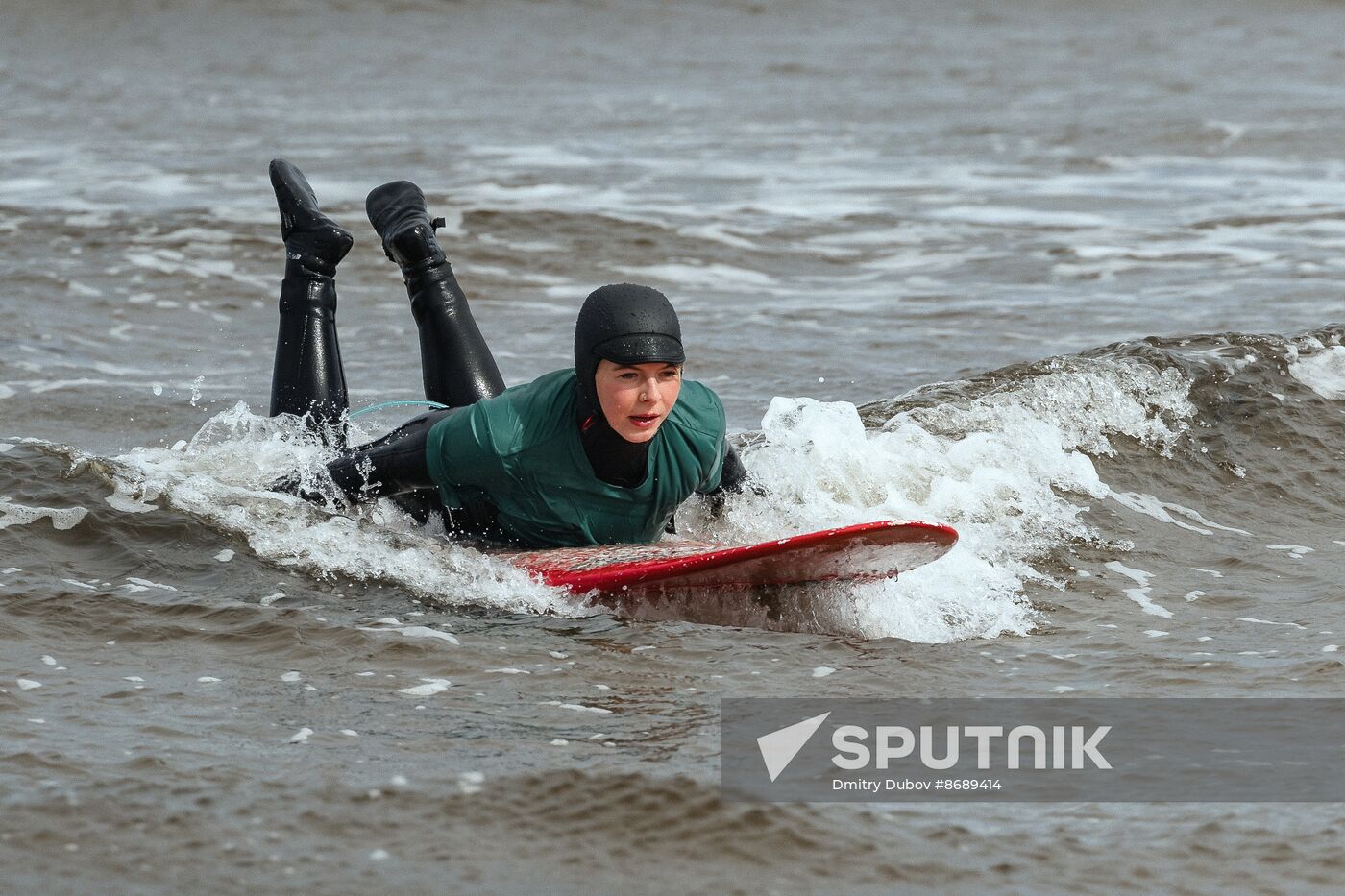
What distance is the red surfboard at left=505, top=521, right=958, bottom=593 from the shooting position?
17.4ft

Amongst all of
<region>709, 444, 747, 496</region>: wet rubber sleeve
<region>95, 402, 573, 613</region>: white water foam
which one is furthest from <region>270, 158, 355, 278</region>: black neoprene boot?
<region>709, 444, 747, 496</region>: wet rubber sleeve

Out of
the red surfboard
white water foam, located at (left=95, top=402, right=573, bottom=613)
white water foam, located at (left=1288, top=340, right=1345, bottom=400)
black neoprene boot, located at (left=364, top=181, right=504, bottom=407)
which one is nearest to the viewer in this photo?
the red surfboard

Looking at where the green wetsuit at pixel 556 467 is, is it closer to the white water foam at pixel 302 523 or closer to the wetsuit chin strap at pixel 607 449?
the wetsuit chin strap at pixel 607 449

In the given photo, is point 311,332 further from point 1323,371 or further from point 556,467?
point 1323,371

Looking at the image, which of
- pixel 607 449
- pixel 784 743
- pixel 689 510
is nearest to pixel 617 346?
pixel 607 449

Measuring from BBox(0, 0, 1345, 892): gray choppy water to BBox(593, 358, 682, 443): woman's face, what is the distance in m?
0.66

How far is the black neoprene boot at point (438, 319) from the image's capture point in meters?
6.55

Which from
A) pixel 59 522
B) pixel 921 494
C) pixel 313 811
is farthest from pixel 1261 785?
pixel 59 522

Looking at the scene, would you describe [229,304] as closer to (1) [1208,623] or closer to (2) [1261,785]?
(1) [1208,623]

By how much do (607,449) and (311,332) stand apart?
1.84 meters

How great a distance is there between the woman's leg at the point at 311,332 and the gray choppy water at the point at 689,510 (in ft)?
0.72

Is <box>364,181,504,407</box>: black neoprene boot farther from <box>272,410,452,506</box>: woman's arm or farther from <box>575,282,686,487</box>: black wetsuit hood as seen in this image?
<box>575,282,686,487</box>: black wetsuit hood

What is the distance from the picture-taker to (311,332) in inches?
262

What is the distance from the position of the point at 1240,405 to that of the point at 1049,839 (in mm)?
5149
